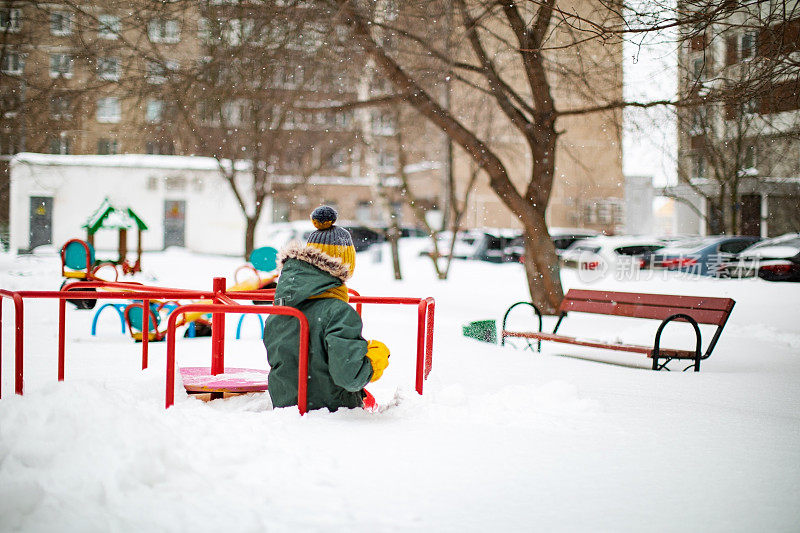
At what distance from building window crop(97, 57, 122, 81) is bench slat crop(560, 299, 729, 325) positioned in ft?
24.9

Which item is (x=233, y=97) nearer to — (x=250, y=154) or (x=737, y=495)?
(x=737, y=495)

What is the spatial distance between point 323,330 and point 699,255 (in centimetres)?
1641

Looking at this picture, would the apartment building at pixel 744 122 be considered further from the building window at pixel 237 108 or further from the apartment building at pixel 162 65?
the building window at pixel 237 108

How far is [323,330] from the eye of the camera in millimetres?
4328

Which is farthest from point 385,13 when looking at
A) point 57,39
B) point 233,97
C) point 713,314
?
point 713,314

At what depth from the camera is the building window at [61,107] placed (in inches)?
453

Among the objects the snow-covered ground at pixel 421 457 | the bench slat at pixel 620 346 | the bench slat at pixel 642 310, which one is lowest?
the snow-covered ground at pixel 421 457

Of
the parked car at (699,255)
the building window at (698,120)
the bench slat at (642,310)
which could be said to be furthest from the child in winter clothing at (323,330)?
the parked car at (699,255)

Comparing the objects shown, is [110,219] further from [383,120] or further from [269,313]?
[269,313]

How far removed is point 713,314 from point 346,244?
486cm

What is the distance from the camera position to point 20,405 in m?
3.79

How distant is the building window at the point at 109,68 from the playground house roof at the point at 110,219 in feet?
18.4

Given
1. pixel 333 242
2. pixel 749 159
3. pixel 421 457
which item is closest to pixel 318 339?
pixel 333 242

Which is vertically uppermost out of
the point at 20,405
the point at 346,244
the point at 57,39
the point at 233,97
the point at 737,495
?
the point at 57,39
